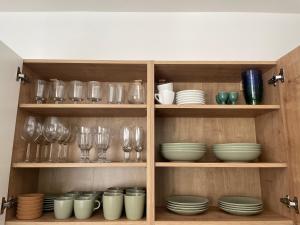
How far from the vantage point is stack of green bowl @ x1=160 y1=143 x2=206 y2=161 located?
106 cm

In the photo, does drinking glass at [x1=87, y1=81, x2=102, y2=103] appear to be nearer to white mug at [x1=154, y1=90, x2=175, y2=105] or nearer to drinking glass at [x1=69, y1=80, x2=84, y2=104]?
drinking glass at [x1=69, y1=80, x2=84, y2=104]

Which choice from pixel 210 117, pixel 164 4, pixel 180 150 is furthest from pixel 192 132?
pixel 164 4

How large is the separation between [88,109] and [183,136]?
1.88ft

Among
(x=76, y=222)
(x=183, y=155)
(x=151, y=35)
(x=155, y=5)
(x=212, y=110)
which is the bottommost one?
(x=76, y=222)

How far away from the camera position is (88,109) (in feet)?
3.61

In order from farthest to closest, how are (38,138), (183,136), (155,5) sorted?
1. (155,5)
2. (183,136)
3. (38,138)

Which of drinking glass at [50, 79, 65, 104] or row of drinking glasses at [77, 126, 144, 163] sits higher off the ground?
drinking glass at [50, 79, 65, 104]

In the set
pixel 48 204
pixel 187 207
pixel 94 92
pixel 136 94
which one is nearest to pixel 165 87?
pixel 136 94

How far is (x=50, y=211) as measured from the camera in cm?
111

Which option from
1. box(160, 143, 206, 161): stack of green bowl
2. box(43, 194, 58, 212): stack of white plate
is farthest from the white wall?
box(43, 194, 58, 212): stack of white plate

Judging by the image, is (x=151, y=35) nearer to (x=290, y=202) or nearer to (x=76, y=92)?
(x=76, y=92)

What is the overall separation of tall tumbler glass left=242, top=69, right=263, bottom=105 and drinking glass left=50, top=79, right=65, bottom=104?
100 cm

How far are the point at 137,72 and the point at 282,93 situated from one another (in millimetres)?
740

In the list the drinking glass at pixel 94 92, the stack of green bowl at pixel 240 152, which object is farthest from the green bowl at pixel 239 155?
the drinking glass at pixel 94 92
